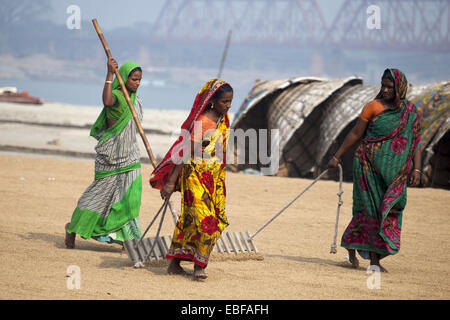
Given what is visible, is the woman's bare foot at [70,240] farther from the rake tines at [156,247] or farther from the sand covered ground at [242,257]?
the rake tines at [156,247]

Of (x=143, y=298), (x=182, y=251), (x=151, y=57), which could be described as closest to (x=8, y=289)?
(x=143, y=298)

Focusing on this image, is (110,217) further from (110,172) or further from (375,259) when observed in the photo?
(375,259)

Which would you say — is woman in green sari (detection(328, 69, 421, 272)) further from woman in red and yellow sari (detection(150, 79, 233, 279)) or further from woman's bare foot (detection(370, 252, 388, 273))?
woman in red and yellow sari (detection(150, 79, 233, 279))

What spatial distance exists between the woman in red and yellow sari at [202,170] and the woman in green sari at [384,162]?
1353 mm

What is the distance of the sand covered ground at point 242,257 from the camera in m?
5.09

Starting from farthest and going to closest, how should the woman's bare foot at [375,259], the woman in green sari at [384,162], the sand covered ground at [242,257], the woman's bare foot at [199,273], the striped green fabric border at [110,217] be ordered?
the striped green fabric border at [110,217]
the woman's bare foot at [375,259]
the woman in green sari at [384,162]
the woman's bare foot at [199,273]
the sand covered ground at [242,257]

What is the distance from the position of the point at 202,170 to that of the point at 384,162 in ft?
5.34

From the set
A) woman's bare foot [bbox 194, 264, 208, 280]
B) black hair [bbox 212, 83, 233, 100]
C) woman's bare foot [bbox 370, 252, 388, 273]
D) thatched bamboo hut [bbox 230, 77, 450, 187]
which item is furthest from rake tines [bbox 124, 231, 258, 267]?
thatched bamboo hut [bbox 230, 77, 450, 187]

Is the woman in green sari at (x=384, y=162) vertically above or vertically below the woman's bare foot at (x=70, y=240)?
above

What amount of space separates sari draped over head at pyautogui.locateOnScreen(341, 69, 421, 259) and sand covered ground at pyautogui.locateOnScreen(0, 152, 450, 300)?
338 mm

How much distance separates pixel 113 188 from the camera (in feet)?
21.8

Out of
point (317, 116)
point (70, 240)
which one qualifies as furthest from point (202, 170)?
point (317, 116)

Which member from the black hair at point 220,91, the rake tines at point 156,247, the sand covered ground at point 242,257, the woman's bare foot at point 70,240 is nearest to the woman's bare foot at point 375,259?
the sand covered ground at point 242,257
